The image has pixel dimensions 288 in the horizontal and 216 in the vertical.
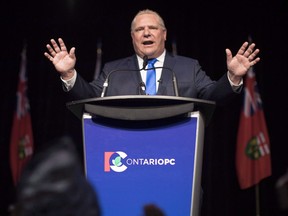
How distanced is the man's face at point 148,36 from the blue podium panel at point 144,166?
0.77 metres

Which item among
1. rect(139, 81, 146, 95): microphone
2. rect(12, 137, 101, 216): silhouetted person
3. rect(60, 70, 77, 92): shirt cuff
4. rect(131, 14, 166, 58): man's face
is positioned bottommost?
rect(139, 81, 146, 95): microphone

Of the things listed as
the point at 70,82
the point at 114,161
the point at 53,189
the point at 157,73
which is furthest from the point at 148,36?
the point at 53,189

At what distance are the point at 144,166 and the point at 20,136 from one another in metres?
4.31

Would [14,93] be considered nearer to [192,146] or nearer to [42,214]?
[192,146]

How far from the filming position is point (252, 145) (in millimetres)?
5211

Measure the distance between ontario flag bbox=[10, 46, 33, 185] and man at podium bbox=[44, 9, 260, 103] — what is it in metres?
3.57

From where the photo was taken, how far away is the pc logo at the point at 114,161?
1690mm

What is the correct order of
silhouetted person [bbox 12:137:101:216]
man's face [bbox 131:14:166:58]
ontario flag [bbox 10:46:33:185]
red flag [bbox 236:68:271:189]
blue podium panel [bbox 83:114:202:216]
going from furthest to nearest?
ontario flag [bbox 10:46:33:185] → red flag [bbox 236:68:271:189] → man's face [bbox 131:14:166:58] → blue podium panel [bbox 83:114:202:216] → silhouetted person [bbox 12:137:101:216]

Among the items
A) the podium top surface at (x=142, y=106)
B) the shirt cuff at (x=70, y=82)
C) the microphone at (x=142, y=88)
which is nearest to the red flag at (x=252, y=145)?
the microphone at (x=142, y=88)

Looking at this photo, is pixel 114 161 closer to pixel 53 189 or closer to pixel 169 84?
pixel 169 84

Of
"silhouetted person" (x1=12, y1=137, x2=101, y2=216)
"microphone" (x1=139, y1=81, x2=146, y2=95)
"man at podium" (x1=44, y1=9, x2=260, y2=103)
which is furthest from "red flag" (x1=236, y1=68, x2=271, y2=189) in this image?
"silhouetted person" (x1=12, y1=137, x2=101, y2=216)

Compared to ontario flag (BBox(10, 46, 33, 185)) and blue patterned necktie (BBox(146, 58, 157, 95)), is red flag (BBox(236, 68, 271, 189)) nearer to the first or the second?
ontario flag (BBox(10, 46, 33, 185))

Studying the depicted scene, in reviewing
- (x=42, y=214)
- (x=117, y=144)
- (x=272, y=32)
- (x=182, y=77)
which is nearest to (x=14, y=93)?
(x=272, y=32)

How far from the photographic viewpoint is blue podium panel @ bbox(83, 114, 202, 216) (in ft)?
5.47
